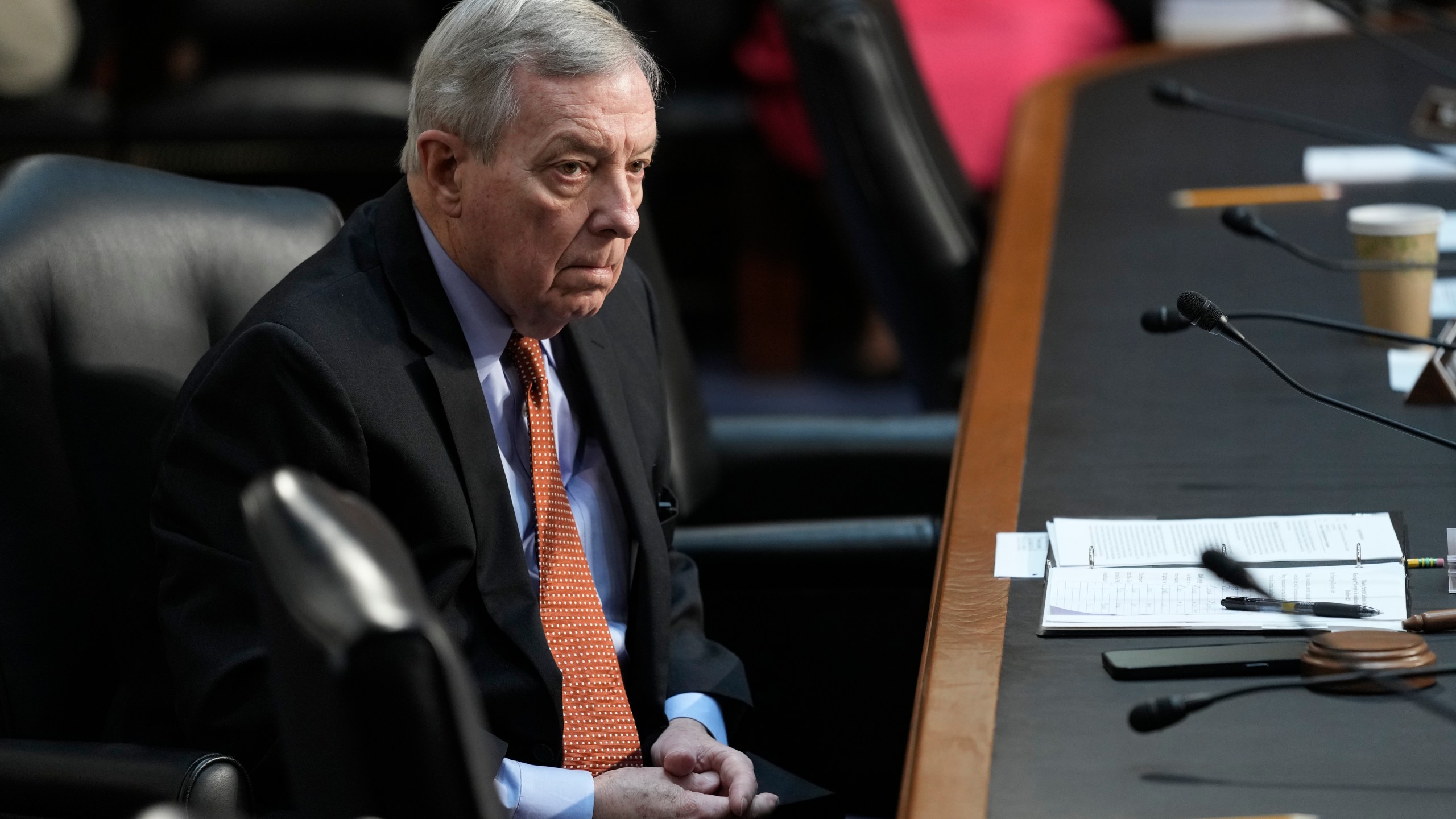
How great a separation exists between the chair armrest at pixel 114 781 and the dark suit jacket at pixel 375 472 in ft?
0.24

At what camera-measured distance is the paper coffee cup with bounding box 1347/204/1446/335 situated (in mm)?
1709

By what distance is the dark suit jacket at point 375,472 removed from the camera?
1.14 metres

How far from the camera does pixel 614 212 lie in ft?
4.16

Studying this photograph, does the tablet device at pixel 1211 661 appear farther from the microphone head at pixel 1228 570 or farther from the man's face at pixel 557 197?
the man's face at pixel 557 197

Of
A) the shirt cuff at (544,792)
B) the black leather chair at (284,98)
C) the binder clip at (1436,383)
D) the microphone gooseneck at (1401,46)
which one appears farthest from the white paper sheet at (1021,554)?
the black leather chair at (284,98)

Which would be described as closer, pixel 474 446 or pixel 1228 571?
pixel 1228 571

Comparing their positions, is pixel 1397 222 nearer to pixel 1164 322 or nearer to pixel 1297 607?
pixel 1164 322

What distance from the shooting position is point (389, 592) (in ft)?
2.15

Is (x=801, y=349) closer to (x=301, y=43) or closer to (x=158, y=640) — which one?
(x=301, y=43)

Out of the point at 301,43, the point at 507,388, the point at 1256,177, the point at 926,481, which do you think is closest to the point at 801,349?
the point at 301,43

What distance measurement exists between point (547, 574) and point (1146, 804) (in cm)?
55

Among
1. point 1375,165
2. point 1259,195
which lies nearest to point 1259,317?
point 1259,195

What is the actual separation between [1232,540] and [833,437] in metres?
0.66

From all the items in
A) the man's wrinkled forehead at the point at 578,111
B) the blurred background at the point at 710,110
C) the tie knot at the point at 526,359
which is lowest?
the blurred background at the point at 710,110
